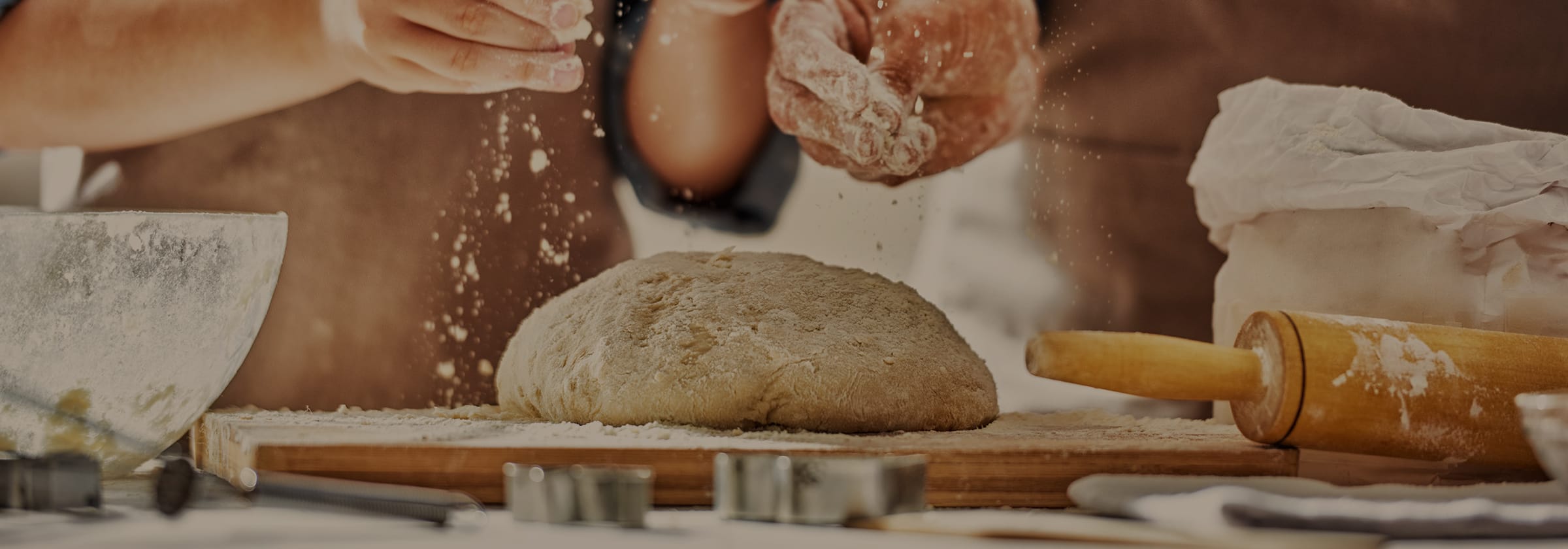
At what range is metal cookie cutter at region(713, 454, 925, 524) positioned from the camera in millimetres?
848

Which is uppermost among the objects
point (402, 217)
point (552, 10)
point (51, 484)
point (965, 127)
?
point (552, 10)

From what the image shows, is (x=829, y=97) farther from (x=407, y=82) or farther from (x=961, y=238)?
(x=407, y=82)

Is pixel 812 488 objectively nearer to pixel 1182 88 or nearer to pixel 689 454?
pixel 689 454

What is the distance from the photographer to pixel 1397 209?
1.25m

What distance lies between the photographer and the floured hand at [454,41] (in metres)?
1.47

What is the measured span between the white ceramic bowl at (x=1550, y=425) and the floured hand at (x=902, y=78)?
0.79 m

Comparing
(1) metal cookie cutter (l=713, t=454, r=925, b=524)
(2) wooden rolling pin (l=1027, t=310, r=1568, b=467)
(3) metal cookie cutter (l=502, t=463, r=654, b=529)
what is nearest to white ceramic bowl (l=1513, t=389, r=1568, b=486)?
(2) wooden rolling pin (l=1027, t=310, r=1568, b=467)

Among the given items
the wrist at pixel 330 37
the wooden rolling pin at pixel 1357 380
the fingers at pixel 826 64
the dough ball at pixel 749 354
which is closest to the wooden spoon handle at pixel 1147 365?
the wooden rolling pin at pixel 1357 380

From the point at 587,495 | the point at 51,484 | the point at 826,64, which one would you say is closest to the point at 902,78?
the point at 826,64

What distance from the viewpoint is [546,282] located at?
5.33ft

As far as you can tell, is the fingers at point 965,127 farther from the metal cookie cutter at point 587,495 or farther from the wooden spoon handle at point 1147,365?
the metal cookie cutter at point 587,495

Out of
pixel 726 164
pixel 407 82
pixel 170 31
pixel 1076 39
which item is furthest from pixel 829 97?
pixel 170 31

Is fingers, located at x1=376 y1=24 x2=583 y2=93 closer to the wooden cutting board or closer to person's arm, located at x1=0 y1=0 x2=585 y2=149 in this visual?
person's arm, located at x1=0 y1=0 x2=585 y2=149

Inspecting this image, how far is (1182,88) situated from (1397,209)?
484mm
